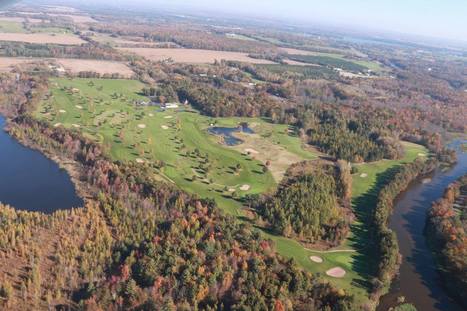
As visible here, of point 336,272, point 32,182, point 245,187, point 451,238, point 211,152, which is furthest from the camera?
point 211,152

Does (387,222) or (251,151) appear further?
(251,151)

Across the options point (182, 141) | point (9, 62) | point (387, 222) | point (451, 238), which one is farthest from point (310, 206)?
point (9, 62)

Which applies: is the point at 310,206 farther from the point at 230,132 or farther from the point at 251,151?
the point at 230,132

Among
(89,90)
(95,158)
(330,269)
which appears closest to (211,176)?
(95,158)

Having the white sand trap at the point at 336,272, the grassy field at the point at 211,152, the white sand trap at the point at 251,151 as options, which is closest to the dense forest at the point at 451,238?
the grassy field at the point at 211,152

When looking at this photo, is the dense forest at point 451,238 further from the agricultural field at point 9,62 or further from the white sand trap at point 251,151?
the agricultural field at point 9,62

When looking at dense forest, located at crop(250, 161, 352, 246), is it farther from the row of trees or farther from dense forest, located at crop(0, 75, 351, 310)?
dense forest, located at crop(0, 75, 351, 310)

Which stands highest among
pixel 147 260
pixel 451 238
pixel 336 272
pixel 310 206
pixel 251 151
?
pixel 251 151

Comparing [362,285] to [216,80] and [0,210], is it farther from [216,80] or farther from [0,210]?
[216,80]
